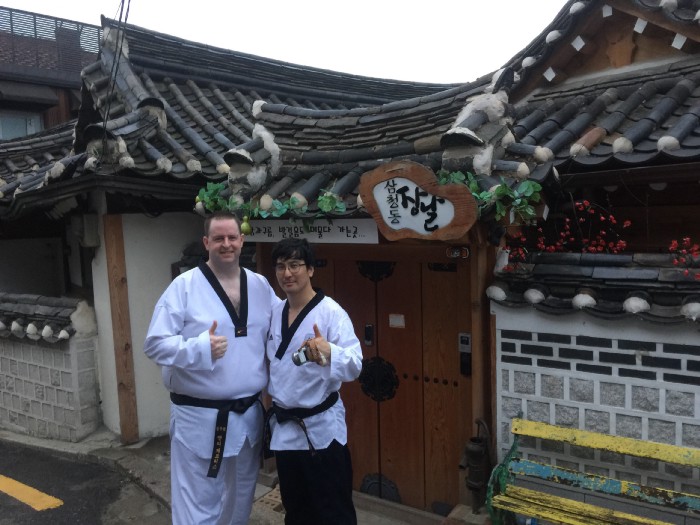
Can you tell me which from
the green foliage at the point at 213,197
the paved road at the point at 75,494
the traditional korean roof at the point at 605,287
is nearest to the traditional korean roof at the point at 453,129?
the green foliage at the point at 213,197

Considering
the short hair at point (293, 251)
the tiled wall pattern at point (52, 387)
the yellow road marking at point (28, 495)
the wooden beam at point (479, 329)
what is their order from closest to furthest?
the short hair at point (293, 251) < the wooden beam at point (479, 329) < the yellow road marking at point (28, 495) < the tiled wall pattern at point (52, 387)

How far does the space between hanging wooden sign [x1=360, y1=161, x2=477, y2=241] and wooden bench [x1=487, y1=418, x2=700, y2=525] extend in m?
1.64

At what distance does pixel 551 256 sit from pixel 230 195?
2.83 meters

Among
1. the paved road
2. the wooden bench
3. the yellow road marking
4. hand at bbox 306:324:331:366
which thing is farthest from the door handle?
the yellow road marking

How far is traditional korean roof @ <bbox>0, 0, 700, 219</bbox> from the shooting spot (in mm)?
4301

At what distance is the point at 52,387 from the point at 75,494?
6.15 ft

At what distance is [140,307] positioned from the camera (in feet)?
23.8

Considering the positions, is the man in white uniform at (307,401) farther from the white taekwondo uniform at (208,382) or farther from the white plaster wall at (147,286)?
the white plaster wall at (147,286)

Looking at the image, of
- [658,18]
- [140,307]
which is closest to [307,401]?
[140,307]

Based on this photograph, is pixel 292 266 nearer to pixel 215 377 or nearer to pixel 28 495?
pixel 215 377

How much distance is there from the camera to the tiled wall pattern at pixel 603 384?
12.5 feet

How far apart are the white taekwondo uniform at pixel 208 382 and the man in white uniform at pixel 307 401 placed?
0.56 ft

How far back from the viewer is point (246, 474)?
13.0ft

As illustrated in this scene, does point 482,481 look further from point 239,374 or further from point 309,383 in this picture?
point 239,374
